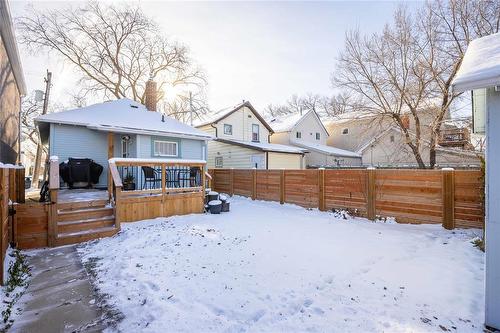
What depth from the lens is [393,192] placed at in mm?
7266

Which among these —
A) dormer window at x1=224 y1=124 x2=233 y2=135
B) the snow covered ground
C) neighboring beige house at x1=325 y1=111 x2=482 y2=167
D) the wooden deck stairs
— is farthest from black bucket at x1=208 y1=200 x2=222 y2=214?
dormer window at x1=224 y1=124 x2=233 y2=135

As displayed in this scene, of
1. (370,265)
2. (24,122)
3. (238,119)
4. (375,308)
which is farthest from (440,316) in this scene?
(24,122)

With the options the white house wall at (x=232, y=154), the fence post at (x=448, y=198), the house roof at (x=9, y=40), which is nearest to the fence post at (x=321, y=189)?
the fence post at (x=448, y=198)

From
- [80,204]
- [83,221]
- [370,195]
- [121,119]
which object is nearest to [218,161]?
[121,119]

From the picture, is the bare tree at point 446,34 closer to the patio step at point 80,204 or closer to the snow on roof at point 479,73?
the snow on roof at point 479,73

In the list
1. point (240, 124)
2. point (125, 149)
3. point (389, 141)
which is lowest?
point (125, 149)

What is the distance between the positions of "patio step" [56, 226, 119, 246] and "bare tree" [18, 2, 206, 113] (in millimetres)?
20126

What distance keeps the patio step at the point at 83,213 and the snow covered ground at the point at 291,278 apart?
638mm

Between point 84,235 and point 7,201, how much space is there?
168cm

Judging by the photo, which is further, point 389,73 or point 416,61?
point 389,73

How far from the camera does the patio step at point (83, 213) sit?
18.8 feet

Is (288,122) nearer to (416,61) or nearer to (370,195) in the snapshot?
(416,61)

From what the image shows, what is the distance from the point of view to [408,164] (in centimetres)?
2131

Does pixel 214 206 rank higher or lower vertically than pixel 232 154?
lower
